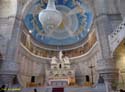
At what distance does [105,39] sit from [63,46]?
37.0 feet

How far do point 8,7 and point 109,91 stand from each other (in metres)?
10.8

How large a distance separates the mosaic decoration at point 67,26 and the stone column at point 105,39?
6856mm

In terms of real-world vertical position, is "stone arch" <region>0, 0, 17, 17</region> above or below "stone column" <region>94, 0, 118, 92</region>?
above

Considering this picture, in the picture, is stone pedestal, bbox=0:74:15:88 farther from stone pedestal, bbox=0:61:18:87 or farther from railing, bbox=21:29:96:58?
railing, bbox=21:29:96:58

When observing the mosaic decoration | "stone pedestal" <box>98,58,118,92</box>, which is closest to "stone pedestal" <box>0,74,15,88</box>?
"stone pedestal" <box>98,58,118,92</box>

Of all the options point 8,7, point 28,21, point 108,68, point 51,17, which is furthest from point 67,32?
point 51,17

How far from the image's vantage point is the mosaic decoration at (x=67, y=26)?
809 inches

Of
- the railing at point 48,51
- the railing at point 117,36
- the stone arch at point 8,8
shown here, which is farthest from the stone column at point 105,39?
the stone arch at point 8,8

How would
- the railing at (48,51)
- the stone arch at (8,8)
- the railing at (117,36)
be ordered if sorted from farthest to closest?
the railing at (48,51) → the stone arch at (8,8) → the railing at (117,36)

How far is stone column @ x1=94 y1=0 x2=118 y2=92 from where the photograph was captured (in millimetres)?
11156

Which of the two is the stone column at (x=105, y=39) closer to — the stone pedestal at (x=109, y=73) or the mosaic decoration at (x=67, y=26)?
Result: the stone pedestal at (x=109, y=73)

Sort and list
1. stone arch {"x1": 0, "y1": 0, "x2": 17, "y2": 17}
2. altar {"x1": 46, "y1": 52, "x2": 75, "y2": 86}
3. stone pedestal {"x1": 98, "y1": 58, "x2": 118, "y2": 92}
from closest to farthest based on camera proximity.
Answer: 1. stone pedestal {"x1": 98, "y1": 58, "x2": 118, "y2": 92}
2. stone arch {"x1": 0, "y1": 0, "x2": 17, "y2": 17}
3. altar {"x1": 46, "y1": 52, "x2": 75, "y2": 86}

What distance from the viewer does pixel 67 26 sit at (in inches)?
903

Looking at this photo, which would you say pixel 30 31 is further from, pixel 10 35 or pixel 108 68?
pixel 108 68
